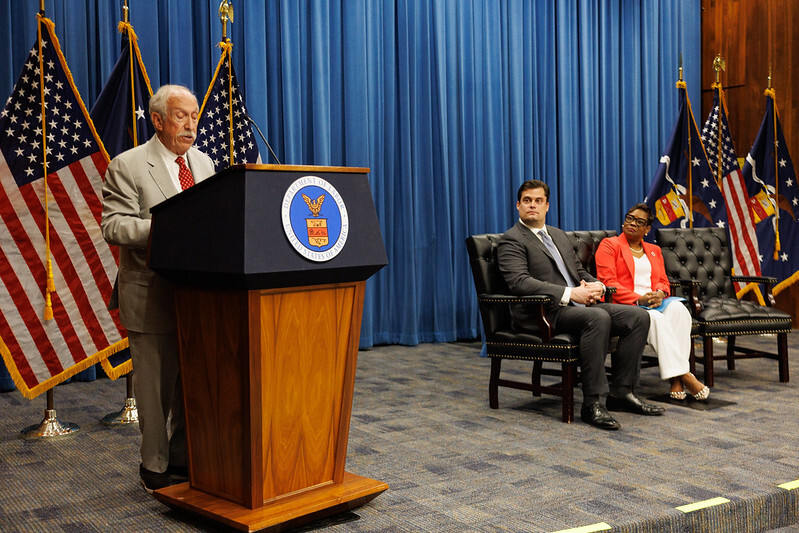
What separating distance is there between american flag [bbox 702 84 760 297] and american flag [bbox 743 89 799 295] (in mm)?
125

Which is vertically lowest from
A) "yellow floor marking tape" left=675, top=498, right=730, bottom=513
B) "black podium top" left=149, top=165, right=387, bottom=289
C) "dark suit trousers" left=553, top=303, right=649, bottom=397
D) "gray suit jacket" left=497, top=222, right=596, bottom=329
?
"yellow floor marking tape" left=675, top=498, right=730, bottom=513

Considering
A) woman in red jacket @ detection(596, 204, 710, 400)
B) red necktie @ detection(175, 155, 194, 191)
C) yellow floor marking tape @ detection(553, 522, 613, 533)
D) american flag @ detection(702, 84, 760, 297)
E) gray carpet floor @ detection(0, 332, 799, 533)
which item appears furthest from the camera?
american flag @ detection(702, 84, 760, 297)

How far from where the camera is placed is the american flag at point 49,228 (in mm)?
3723

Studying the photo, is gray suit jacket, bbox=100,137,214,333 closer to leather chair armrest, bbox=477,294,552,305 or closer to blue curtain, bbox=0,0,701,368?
leather chair armrest, bbox=477,294,552,305

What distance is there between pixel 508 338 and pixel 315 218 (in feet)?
6.45

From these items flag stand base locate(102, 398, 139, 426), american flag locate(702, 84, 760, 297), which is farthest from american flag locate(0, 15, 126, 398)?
american flag locate(702, 84, 760, 297)

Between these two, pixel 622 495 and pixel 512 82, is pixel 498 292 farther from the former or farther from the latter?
pixel 512 82

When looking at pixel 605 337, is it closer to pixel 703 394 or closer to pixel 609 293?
pixel 609 293

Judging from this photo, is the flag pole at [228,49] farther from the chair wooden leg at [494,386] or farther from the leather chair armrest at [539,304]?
the chair wooden leg at [494,386]

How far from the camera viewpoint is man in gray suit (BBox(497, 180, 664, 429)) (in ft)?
12.0

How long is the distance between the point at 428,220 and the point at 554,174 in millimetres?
1348

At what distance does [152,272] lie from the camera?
2.54m

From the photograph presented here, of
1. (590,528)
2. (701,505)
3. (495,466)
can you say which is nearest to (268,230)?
(590,528)

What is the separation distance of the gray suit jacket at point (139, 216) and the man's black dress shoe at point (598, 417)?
1.99 m
